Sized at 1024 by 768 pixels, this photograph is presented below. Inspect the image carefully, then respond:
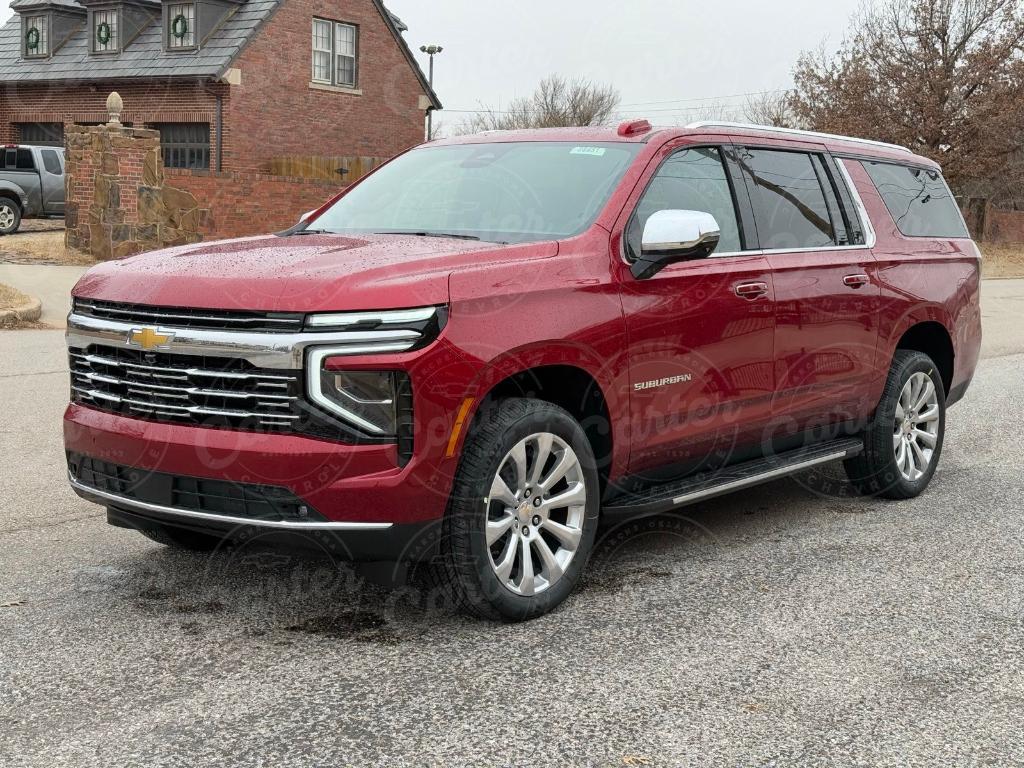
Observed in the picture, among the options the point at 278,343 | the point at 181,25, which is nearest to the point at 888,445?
the point at 278,343

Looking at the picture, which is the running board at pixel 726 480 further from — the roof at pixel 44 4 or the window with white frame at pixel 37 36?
the window with white frame at pixel 37 36

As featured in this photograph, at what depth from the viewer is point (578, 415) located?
5.00m

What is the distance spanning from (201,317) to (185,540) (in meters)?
1.47

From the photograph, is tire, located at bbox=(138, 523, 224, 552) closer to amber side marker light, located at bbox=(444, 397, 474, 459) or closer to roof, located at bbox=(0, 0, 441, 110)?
amber side marker light, located at bbox=(444, 397, 474, 459)

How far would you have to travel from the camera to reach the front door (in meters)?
5.15

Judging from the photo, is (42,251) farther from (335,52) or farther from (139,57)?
(335,52)

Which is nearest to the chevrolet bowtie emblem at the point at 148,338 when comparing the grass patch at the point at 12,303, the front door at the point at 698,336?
the front door at the point at 698,336

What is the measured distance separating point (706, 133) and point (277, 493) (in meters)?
2.78

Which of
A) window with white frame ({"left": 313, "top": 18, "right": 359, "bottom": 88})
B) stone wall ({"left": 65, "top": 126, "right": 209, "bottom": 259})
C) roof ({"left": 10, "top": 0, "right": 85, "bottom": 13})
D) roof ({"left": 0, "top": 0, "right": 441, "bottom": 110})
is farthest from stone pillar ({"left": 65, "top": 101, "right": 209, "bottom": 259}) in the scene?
roof ({"left": 10, "top": 0, "right": 85, "bottom": 13})

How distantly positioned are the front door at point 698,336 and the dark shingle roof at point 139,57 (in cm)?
2757

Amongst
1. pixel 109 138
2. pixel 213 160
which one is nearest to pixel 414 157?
pixel 109 138

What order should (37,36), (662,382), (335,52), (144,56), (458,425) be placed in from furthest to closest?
(37,36), (335,52), (144,56), (662,382), (458,425)

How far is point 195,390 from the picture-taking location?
4.29 m

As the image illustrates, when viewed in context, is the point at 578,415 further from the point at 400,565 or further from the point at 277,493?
the point at 277,493
